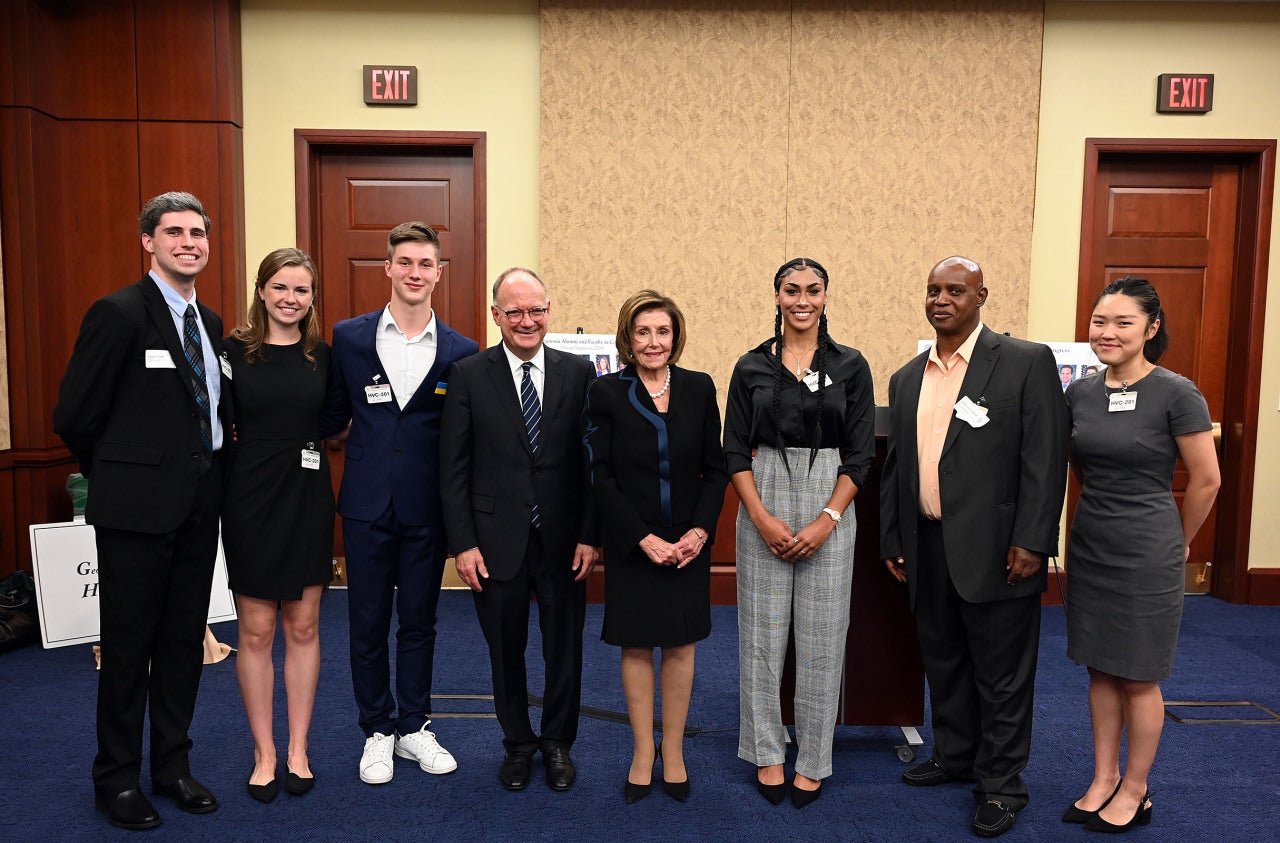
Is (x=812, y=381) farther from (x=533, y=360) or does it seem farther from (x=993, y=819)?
(x=993, y=819)

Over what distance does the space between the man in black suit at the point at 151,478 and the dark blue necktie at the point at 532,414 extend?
858 millimetres

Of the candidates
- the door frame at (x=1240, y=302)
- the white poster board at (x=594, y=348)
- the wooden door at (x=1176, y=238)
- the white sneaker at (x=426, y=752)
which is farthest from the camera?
the wooden door at (x=1176, y=238)

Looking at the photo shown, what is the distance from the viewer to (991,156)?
448 cm

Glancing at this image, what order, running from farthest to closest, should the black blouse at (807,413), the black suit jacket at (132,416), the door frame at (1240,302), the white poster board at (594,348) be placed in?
the door frame at (1240,302), the white poster board at (594,348), the black blouse at (807,413), the black suit jacket at (132,416)

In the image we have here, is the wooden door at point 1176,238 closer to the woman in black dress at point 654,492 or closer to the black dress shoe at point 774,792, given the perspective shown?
the black dress shoe at point 774,792

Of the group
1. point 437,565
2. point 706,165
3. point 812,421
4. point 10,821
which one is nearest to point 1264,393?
point 706,165

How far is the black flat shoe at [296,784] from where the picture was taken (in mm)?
2453

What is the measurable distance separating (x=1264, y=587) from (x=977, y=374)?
372 centimetres

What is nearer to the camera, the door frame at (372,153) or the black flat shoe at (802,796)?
the black flat shoe at (802,796)

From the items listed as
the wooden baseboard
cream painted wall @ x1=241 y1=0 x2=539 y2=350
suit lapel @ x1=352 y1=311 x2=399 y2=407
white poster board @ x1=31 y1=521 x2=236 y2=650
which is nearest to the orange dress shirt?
suit lapel @ x1=352 y1=311 x2=399 y2=407

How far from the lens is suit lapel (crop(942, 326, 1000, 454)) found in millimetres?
2316

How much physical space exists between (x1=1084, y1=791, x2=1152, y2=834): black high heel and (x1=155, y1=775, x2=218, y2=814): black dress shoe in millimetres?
2557

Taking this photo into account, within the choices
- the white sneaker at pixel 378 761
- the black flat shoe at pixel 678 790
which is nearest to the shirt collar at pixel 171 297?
the white sneaker at pixel 378 761

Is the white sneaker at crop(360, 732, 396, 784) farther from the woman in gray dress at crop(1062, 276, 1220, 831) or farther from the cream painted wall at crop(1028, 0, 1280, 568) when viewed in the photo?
the cream painted wall at crop(1028, 0, 1280, 568)
